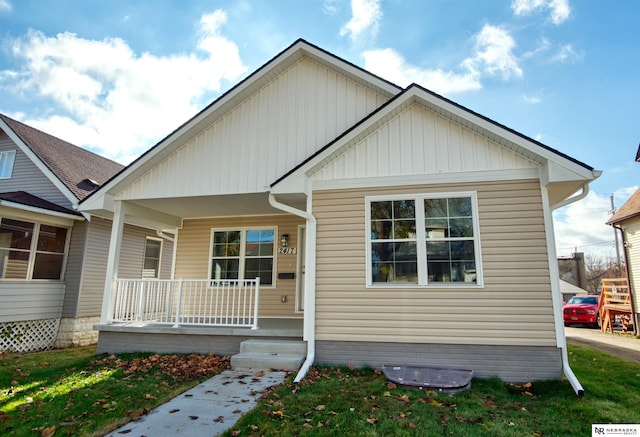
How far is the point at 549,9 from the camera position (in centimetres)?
838

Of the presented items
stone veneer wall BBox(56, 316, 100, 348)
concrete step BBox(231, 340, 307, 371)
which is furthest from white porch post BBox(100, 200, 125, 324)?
concrete step BBox(231, 340, 307, 371)

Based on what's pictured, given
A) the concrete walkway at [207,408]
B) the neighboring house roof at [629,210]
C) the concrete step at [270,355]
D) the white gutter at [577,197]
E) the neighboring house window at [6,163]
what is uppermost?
the neighboring house window at [6,163]

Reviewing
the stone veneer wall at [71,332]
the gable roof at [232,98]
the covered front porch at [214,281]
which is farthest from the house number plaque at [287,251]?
the stone veneer wall at [71,332]

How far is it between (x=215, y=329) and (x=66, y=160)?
936cm

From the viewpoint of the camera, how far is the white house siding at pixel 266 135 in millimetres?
7484

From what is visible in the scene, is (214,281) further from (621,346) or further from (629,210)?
(629,210)

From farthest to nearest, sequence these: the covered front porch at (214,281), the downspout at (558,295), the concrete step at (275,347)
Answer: the covered front porch at (214,281), the concrete step at (275,347), the downspout at (558,295)

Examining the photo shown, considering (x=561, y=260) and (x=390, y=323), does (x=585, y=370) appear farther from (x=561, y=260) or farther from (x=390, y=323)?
(x=561, y=260)

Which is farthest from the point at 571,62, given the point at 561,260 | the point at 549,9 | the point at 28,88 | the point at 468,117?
the point at 561,260

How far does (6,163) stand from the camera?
11469mm

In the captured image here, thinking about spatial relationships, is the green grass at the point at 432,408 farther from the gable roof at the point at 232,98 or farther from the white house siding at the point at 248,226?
the gable roof at the point at 232,98

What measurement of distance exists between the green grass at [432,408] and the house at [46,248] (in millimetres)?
8201

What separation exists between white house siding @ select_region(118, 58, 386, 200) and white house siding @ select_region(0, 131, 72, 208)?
444 cm

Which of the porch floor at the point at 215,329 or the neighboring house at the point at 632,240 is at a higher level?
the neighboring house at the point at 632,240
